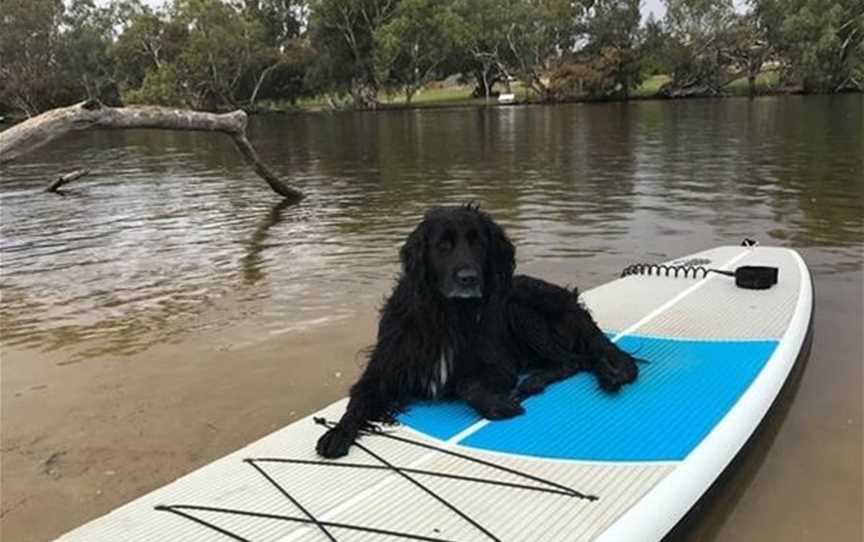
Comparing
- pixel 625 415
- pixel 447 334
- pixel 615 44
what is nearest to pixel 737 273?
pixel 625 415

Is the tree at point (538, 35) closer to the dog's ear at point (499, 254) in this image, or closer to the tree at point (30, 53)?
the tree at point (30, 53)

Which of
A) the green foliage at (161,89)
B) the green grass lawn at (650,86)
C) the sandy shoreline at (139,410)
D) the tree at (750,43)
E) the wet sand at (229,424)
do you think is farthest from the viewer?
the green grass lawn at (650,86)

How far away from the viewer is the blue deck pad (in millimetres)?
3828

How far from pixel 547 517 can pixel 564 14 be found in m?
62.3

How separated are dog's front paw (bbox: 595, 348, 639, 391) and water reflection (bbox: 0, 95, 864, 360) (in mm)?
3540

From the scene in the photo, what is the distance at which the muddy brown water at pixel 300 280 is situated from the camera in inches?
182

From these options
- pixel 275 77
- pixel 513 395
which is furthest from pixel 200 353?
pixel 275 77

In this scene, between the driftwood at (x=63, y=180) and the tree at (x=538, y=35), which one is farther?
the tree at (x=538, y=35)

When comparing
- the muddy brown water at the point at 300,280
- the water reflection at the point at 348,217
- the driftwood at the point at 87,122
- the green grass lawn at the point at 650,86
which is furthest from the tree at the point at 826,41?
the driftwood at the point at 87,122

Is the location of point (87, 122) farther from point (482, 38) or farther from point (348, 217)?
point (482, 38)

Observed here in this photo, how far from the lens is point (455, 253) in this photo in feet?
13.1

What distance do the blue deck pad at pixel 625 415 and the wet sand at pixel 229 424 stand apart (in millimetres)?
376

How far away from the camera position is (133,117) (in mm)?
10766

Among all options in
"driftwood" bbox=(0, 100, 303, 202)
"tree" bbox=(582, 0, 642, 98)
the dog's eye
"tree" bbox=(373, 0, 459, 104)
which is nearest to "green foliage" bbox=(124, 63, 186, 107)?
"tree" bbox=(373, 0, 459, 104)
